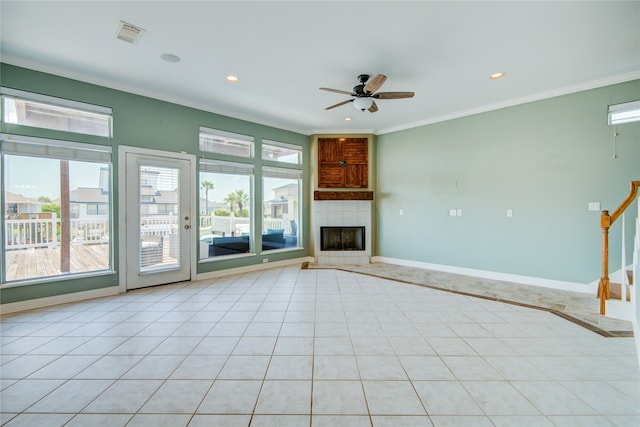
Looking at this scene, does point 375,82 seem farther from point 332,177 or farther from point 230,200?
point 230,200

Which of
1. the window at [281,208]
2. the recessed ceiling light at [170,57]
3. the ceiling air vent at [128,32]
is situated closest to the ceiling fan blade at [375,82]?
the recessed ceiling light at [170,57]

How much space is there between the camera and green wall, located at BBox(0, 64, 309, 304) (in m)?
3.34

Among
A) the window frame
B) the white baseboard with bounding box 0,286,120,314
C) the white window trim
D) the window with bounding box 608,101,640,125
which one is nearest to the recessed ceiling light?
the white window trim

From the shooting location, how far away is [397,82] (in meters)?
3.88

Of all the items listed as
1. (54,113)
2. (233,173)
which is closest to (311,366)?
(233,173)

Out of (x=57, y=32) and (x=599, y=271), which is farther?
(x=599, y=271)

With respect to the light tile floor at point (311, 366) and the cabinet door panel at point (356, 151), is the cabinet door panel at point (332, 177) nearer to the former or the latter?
the cabinet door panel at point (356, 151)

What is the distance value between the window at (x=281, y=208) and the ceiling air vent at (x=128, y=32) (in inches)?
122

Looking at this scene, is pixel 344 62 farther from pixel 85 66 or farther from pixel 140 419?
pixel 140 419

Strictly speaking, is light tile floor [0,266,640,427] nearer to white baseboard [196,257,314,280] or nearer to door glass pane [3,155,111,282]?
door glass pane [3,155,111,282]

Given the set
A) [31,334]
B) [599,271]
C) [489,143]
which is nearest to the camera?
[31,334]

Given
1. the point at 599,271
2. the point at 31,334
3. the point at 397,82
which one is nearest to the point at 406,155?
the point at 397,82

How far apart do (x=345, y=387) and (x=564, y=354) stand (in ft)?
6.50

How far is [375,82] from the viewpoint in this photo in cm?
324
